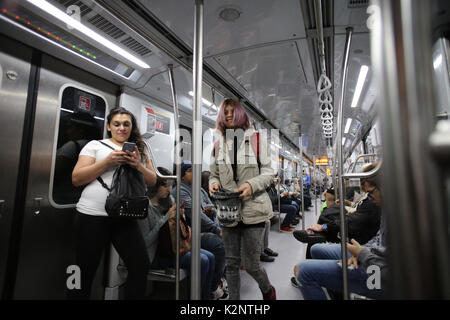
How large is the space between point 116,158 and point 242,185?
0.98 metres

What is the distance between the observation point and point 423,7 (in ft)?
1.04

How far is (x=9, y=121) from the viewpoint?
1.67 metres

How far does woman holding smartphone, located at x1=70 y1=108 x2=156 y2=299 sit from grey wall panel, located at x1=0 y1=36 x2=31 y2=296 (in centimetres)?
50

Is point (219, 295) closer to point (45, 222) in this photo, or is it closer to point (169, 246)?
point (169, 246)

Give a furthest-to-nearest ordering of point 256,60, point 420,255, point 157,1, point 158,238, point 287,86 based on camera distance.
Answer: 1. point 287,86
2. point 256,60
3. point 158,238
4. point 157,1
5. point 420,255

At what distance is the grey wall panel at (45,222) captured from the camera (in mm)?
1740

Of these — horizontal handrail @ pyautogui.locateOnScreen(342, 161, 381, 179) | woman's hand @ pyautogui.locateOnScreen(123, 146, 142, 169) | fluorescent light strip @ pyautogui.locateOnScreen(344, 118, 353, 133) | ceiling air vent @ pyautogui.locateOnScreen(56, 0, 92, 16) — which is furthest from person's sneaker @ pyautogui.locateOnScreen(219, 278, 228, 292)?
fluorescent light strip @ pyautogui.locateOnScreen(344, 118, 353, 133)

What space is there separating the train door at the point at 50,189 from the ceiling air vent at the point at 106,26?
0.63 m

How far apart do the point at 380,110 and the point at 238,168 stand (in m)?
1.33

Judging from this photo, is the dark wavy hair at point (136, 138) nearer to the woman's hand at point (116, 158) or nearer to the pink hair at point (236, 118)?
the woman's hand at point (116, 158)

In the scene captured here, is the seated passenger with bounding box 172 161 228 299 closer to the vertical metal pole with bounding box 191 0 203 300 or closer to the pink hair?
the pink hair

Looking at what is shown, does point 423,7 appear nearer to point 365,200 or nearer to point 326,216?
point 365,200

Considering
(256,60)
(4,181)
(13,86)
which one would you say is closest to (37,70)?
(13,86)

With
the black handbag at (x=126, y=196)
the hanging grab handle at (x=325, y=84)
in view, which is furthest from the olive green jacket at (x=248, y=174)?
the hanging grab handle at (x=325, y=84)
